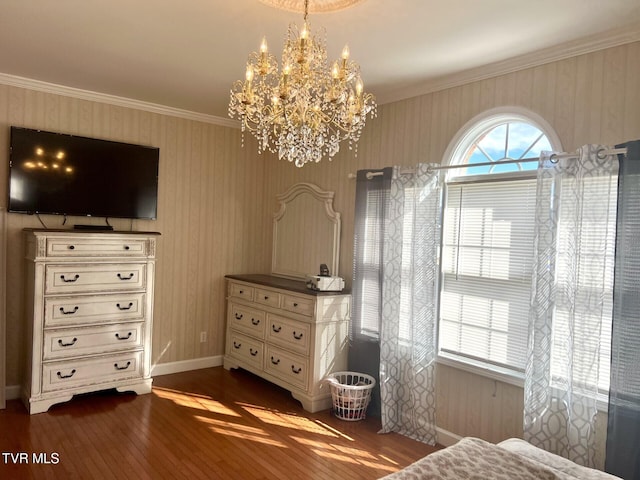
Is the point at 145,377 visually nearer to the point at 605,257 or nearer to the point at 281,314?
the point at 281,314

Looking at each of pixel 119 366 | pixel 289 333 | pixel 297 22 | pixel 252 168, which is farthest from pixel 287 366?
pixel 297 22

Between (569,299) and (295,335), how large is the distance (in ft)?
7.08

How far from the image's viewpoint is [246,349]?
15.2 feet

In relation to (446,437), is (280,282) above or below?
above

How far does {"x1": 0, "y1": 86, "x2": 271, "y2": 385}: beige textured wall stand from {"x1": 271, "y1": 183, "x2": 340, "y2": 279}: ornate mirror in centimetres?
35

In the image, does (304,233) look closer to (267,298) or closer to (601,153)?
(267,298)

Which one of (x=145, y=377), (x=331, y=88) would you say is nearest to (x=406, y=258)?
(x=331, y=88)

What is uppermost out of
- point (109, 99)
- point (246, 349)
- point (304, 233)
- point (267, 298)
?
point (109, 99)

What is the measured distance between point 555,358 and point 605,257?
638mm

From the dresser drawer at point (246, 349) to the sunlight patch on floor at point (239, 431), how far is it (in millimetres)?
903

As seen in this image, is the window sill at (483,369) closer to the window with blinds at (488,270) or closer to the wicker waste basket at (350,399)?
the window with blinds at (488,270)

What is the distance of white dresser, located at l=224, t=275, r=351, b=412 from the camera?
12.7 feet

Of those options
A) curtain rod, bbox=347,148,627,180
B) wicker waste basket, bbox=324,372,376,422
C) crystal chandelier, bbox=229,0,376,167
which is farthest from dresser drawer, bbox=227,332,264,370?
crystal chandelier, bbox=229,0,376,167

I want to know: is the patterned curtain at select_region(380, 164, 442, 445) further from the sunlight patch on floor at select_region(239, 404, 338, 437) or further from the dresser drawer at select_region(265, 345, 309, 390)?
the dresser drawer at select_region(265, 345, 309, 390)
